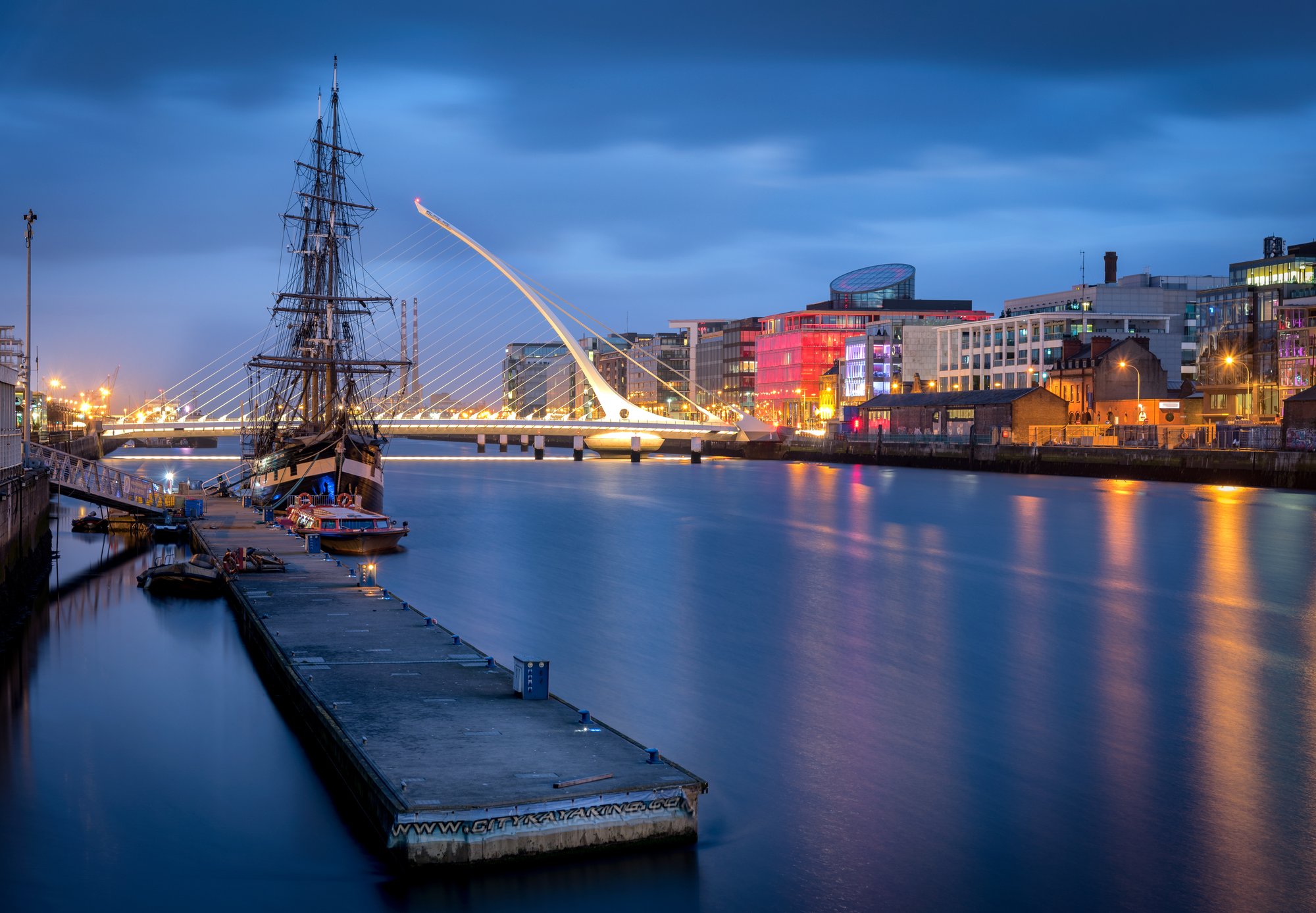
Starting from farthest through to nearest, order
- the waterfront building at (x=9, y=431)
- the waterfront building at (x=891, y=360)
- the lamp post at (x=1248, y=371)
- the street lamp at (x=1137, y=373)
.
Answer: the waterfront building at (x=891, y=360)
the street lamp at (x=1137, y=373)
the lamp post at (x=1248, y=371)
the waterfront building at (x=9, y=431)

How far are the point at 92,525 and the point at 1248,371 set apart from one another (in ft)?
262

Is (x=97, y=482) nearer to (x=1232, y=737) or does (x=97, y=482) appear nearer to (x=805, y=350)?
(x=1232, y=737)

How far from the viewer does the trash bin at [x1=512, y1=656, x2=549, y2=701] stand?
710 inches

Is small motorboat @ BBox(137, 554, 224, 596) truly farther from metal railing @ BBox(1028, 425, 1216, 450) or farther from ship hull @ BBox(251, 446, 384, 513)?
metal railing @ BBox(1028, 425, 1216, 450)

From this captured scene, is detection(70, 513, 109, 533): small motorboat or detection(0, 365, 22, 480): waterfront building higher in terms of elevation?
detection(0, 365, 22, 480): waterfront building

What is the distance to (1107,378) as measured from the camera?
10612cm

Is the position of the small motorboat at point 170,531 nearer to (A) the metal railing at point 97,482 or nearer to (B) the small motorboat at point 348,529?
(A) the metal railing at point 97,482

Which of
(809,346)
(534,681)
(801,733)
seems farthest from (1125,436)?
(534,681)

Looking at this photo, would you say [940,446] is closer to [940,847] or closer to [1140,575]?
[1140,575]

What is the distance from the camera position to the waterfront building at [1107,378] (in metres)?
105

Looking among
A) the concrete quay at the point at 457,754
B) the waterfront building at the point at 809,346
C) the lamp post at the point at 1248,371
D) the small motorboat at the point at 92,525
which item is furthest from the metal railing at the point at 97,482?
the waterfront building at the point at 809,346

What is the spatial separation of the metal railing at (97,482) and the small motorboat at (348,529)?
593 cm

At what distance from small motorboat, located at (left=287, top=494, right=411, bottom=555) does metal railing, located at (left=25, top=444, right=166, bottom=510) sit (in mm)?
5931

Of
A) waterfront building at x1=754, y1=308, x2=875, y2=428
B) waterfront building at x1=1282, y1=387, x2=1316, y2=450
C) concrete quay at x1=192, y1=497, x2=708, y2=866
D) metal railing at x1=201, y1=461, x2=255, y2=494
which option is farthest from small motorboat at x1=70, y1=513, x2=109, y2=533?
waterfront building at x1=754, y1=308, x2=875, y2=428
